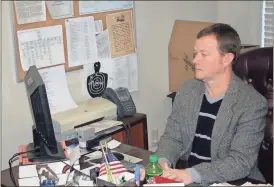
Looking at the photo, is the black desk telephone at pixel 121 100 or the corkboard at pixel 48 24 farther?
the black desk telephone at pixel 121 100

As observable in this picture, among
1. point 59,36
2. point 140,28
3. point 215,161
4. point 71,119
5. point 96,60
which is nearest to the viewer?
point 215,161

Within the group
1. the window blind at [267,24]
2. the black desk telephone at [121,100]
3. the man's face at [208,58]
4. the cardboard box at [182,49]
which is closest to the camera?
the man's face at [208,58]

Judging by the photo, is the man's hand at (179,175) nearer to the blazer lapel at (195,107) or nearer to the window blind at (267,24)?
the blazer lapel at (195,107)

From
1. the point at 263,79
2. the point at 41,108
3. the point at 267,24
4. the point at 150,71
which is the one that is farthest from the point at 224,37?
the point at 267,24

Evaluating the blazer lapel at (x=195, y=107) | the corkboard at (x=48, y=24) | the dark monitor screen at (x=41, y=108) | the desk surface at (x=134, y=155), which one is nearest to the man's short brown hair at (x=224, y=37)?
the blazer lapel at (x=195, y=107)

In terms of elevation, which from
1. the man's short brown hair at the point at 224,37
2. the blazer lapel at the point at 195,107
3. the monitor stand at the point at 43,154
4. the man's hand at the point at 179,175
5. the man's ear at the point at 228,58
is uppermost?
the man's short brown hair at the point at 224,37

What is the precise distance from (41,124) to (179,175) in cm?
61

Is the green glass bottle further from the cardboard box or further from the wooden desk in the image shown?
the cardboard box

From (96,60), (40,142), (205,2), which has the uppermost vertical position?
(205,2)

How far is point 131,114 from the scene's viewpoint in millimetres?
2994

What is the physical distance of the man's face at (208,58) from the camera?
2.25m

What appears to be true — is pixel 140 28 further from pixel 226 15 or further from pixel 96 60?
pixel 226 15

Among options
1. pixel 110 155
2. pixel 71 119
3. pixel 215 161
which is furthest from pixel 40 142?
pixel 215 161

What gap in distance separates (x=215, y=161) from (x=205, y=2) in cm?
200
